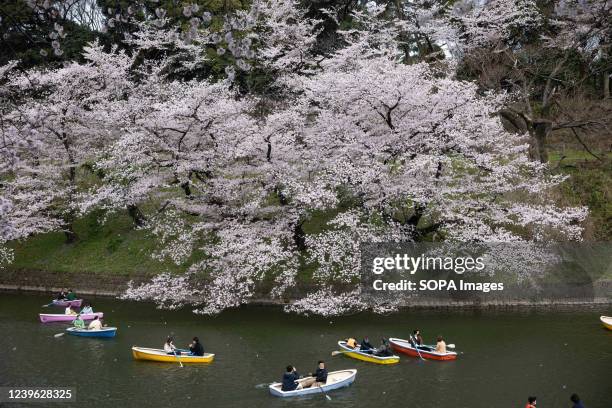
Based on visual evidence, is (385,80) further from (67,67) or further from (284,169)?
(67,67)

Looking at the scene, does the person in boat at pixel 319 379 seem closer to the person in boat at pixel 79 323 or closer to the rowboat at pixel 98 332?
the rowboat at pixel 98 332

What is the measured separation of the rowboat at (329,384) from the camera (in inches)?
643

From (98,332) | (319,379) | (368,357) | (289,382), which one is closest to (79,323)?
(98,332)

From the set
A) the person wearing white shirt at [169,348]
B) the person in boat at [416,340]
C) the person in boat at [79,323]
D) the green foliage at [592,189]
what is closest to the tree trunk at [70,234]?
the person in boat at [79,323]

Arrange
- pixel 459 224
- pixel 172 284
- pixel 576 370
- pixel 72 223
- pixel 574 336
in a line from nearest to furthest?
pixel 576 370 < pixel 574 336 < pixel 459 224 < pixel 172 284 < pixel 72 223

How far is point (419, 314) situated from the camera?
80.5ft

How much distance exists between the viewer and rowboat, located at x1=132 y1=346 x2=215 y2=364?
19094 millimetres

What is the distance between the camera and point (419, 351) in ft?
63.9

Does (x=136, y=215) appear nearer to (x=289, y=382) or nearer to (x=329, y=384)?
(x=289, y=382)

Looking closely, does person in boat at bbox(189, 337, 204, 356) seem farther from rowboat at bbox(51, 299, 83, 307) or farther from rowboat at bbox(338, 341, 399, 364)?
rowboat at bbox(51, 299, 83, 307)

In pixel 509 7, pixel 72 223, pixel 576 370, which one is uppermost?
pixel 509 7

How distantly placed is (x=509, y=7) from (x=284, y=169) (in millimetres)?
19424

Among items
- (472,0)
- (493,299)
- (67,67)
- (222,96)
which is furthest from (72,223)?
(472,0)

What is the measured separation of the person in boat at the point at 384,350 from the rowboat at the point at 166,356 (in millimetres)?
5544
